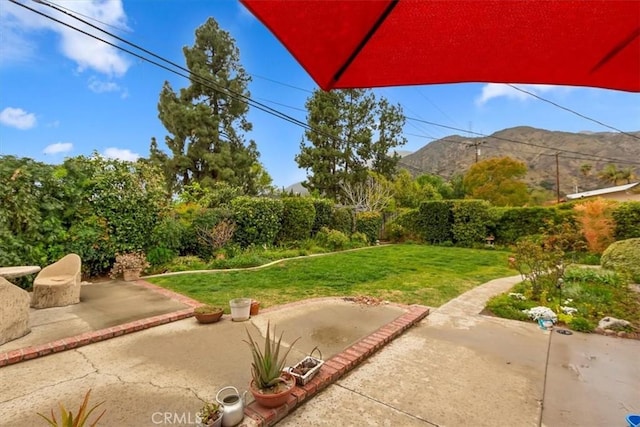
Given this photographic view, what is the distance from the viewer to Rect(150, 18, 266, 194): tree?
1900cm

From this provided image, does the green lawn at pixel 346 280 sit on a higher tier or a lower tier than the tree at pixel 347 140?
lower

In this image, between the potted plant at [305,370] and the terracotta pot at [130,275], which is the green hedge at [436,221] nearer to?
the terracotta pot at [130,275]

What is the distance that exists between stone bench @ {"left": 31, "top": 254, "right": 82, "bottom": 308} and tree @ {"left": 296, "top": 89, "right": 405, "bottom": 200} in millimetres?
19179

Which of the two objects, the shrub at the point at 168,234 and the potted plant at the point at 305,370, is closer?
the potted plant at the point at 305,370

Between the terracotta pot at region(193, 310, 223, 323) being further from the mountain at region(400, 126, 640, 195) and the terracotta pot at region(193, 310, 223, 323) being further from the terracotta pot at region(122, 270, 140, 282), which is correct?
the mountain at region(400, 126, 640, 195)

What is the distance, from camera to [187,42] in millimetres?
18953

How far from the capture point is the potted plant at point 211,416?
196 centimetres

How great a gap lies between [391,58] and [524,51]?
0.55m

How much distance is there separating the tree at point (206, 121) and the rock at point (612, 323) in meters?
18.1

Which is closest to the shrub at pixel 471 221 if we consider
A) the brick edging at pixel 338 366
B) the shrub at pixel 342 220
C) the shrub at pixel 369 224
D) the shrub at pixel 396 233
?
the shrub at pixel 396 233

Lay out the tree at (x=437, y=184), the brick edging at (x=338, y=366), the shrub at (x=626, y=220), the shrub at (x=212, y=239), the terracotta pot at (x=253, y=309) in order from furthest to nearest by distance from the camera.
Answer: the tree at (x=437, y=184)
the shrub at (x=626, y=220)
the shrub at (x=212, y=239)
the terracotta pot at (x=253, y=309)
the brick edging at (x=338, y=366)

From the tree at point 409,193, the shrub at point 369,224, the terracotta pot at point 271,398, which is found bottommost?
the terracotta pot at point 271,398

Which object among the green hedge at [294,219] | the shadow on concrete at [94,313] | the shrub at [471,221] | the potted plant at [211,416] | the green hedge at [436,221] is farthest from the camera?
the green hedge at [436,221]

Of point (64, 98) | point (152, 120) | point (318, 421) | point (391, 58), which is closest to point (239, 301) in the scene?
point (318, 421)
